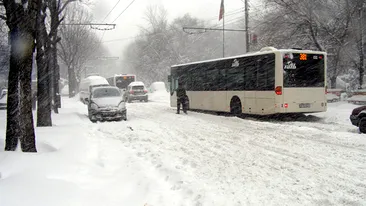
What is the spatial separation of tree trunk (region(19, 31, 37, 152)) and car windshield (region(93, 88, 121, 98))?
9.36 m

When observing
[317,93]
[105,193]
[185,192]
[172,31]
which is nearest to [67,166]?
[105,193]

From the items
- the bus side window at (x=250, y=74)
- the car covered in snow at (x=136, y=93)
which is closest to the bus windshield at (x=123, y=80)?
the car covered in snow at (x=136, y=93)

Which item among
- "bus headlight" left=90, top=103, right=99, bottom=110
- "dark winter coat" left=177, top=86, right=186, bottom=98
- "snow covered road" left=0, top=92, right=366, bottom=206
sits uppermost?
"dark winter coat" left=177, top=86, right=186, bottom=98

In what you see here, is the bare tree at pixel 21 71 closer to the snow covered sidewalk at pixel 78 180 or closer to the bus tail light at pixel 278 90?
the snow covered sidewalk at pixel 78 180

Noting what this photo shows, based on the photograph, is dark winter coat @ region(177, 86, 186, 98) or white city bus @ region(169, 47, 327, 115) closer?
white city bus @ region(169, 47, 327, 115)

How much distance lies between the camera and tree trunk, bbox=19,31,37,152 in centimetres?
707

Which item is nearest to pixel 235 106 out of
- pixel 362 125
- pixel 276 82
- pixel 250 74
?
pixel 250 74

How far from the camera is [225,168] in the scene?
6.34m

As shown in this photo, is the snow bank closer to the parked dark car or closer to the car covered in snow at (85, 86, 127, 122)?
the parked dark car

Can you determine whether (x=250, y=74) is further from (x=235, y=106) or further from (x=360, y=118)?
(x=360, y=118)

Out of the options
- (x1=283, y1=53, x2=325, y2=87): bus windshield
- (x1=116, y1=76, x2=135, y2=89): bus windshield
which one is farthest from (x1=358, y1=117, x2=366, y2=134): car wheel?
(x1=116, y1=76, x2=135, y2=89): bus windshield

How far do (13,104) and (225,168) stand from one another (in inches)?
190

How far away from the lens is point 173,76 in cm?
2264

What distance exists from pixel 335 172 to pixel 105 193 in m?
3.93
